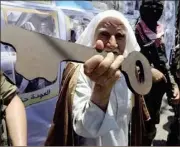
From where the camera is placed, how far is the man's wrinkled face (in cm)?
110

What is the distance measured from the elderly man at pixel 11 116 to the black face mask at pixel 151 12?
1508 mm

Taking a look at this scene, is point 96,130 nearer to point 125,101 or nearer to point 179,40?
point 125,101

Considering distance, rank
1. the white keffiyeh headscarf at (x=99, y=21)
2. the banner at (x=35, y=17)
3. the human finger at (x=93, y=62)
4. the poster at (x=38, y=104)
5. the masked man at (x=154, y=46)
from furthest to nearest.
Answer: the masked man at (x=154, y=46) < the poster at (x=38, y=104) < the banner at (x=35, y=17) < the white keffiyeh headscarf at (x=99, y=21) < the human finger at (x=93, y=62)

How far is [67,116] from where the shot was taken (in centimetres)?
115

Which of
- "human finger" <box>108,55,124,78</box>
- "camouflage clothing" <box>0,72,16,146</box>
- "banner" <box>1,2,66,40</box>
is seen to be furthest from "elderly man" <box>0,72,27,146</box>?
"banner" <box>1,2,66,40</box>

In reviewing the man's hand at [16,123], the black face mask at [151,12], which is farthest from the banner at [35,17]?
the black face mask at [151,12]

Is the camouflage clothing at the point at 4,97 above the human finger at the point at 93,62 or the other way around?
the other way around

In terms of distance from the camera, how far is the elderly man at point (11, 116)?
105 cm

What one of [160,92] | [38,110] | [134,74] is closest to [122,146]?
[134,74]

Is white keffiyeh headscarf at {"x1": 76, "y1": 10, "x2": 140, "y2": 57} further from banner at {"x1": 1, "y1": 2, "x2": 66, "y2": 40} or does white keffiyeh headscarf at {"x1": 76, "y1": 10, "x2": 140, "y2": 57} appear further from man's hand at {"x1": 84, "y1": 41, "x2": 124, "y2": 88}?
banner at {"x1": 1, "y1": 2, "x2": 66, "y2": 40}

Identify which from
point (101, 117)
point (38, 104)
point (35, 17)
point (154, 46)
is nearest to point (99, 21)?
point (101, 117)

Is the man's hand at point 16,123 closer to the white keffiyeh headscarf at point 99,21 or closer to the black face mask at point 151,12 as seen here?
the white keffiyeh headscarf at point 99,21

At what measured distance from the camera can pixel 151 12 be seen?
241 centimetres

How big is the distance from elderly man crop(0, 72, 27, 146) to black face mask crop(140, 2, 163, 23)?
4.95ft
